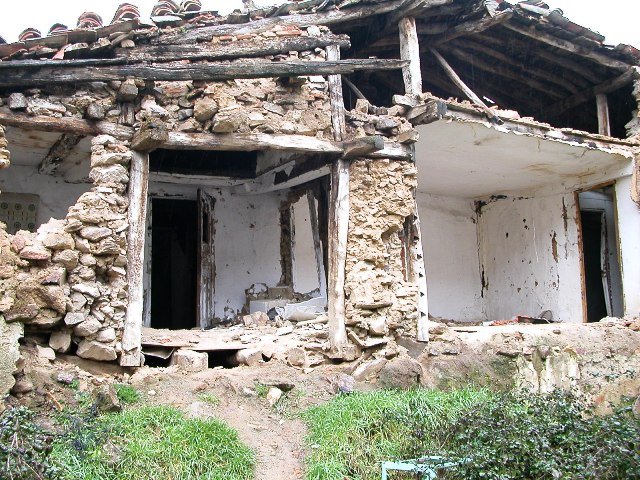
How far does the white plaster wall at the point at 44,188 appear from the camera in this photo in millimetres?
8789

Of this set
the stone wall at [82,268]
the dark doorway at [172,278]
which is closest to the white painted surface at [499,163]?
the stone wall at [82,268]

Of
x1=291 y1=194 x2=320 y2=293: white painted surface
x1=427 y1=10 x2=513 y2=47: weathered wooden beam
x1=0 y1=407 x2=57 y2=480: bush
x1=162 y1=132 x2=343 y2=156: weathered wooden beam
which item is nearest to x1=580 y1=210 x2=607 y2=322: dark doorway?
x1=427 y1=10 x2=513 y2=47: weathered wooden beam

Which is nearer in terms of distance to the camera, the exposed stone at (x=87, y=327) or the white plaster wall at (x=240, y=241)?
the exposed stone at (x=87, y=327)

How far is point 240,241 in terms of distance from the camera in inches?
407

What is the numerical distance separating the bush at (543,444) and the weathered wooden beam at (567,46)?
18.8 feet

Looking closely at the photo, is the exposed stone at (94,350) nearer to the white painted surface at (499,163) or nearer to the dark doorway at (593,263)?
the white painted surface at (499,163)

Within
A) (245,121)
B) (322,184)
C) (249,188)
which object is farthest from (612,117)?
(245,121)

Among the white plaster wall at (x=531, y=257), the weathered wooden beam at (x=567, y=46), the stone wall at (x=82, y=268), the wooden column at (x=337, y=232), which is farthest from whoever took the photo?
the white plaster wall at (x=531, y=257)

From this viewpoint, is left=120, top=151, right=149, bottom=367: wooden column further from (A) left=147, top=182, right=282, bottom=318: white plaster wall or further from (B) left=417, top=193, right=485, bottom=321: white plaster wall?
(B) left=417, top=193, right=485, bottom=321: white plaster wall

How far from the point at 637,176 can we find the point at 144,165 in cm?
765

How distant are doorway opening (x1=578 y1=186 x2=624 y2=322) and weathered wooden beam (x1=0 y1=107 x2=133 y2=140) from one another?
318 inches

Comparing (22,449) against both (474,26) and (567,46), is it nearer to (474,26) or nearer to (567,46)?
(474,26)

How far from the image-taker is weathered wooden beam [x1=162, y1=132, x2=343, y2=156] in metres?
7.26

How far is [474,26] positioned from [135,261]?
5539 mm
